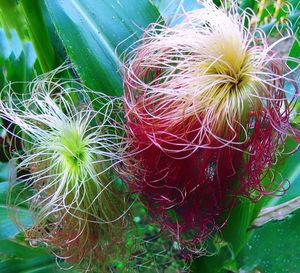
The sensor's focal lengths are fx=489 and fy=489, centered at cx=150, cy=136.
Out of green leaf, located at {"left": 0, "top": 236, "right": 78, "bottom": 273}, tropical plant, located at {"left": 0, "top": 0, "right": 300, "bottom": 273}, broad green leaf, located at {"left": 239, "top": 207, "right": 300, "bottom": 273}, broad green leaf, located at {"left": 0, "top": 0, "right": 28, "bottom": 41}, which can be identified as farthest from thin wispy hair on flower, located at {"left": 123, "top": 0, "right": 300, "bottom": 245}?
broad green leaf, located at {"left": 0, "top": 0, "right": 28, "bottom": 41}

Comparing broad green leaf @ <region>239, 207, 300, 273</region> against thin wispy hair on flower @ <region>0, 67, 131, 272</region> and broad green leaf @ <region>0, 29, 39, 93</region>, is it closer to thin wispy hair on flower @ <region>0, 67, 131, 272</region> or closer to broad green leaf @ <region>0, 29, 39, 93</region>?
thin wispy hair on flower @ <region>0, 67, 131, 272</region>

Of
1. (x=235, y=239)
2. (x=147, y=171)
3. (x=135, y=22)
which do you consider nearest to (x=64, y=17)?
(x=135, y=22)

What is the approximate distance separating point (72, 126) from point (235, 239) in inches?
11.0

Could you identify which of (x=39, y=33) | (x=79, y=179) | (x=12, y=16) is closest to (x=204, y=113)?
(x=79, y=179)

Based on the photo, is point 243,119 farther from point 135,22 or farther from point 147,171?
point 135,22

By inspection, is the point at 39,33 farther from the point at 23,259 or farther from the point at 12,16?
the point at 23,259

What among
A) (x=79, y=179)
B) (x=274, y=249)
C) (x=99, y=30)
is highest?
(x=99, y=30)

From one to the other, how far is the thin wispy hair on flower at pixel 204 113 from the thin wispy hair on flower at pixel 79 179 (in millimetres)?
35

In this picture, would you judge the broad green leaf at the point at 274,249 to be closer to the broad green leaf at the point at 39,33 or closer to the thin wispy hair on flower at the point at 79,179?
the thin wispy hair on flower at the point at 79,179

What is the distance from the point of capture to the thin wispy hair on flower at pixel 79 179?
545 millimetres

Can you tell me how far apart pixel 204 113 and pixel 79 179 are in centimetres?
16

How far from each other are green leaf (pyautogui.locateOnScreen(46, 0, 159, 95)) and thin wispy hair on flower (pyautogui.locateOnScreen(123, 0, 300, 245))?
0.07 meters

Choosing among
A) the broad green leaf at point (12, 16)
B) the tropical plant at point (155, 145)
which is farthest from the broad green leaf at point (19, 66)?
the tropical plant at point (155, 145)

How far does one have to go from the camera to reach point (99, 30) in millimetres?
655
